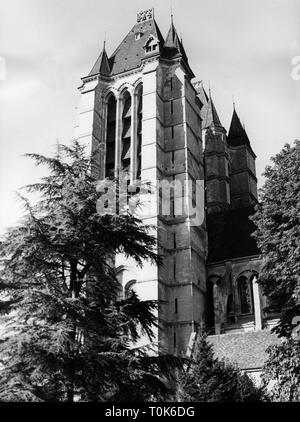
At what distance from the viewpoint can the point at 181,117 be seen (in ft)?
106

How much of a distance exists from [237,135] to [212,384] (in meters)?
29.8

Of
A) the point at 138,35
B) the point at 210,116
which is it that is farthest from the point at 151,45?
the point at 210,116

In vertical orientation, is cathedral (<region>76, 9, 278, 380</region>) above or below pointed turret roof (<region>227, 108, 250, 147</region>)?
below

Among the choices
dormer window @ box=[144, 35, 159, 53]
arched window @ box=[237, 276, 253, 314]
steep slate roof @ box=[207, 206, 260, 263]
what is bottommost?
arched window @ box=[237, 276, 253, 314]

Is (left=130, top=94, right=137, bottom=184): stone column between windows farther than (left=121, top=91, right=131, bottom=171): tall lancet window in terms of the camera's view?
No

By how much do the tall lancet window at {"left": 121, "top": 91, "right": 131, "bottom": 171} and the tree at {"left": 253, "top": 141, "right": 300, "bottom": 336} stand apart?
16261 mm

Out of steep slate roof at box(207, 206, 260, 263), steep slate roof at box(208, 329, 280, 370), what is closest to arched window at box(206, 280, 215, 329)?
steep slate roof at box(207, 206, 260, 263)

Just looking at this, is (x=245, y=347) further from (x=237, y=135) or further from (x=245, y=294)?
(x=237, y=135)

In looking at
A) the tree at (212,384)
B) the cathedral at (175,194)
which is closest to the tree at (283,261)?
the tree at (212,384)

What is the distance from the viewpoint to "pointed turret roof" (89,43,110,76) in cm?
3604

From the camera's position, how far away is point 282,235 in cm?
1596

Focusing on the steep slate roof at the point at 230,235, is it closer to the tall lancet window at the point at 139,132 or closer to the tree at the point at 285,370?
the tall lancet window at the point at 139,132

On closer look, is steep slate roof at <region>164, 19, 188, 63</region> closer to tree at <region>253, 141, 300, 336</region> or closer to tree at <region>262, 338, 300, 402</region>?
tree at <region>253, 141, 300, 336</region>
